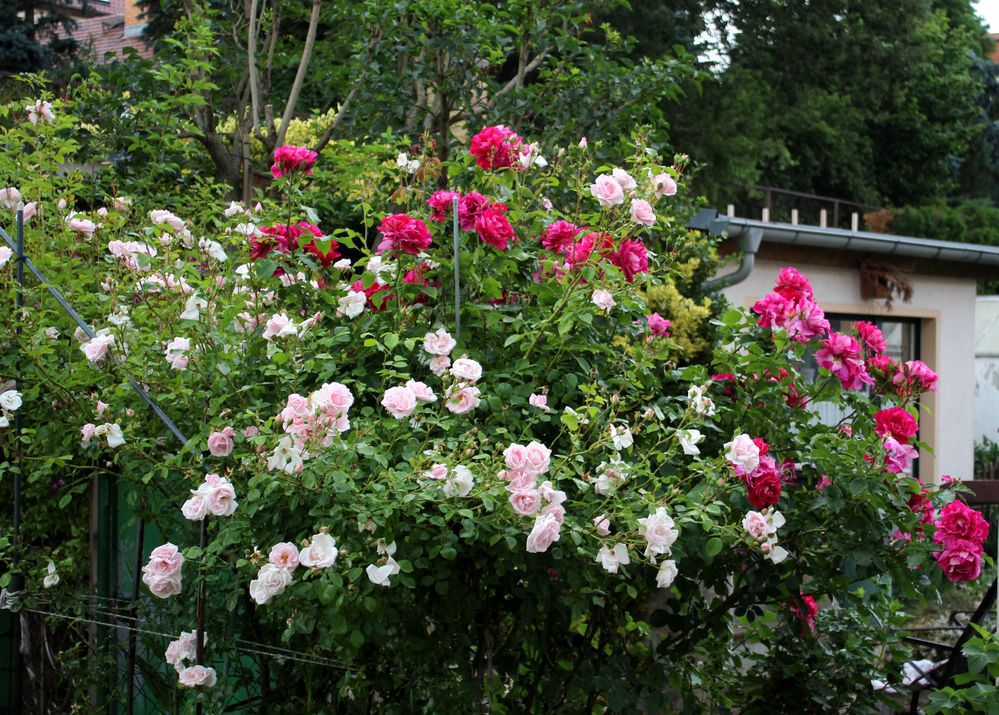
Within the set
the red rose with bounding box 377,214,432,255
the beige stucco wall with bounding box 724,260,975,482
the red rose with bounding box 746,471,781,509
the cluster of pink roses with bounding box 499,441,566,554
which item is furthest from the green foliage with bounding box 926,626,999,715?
the beige stucco wall with bounding box 724,260,975,482

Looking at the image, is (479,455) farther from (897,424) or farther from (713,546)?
(897,424)

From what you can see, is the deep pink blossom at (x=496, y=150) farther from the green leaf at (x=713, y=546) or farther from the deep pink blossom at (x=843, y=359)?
the green leaf at (x=713, y=546)

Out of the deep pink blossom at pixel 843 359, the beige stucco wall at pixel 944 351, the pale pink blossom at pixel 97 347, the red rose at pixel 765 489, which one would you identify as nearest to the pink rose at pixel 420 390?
the red rose at pixel 765 489

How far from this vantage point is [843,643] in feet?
12.0

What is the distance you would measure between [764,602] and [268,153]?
3.94 m

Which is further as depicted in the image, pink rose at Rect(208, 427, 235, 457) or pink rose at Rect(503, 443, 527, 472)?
pink rose at Rect(208, 427, 235, 457)

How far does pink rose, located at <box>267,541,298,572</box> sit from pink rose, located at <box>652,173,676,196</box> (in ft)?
4.29

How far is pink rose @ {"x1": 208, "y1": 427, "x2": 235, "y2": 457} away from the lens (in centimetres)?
276

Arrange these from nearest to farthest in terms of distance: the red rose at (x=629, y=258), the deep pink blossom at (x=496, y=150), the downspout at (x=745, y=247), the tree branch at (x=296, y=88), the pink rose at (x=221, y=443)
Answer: the pink rose at (x=221, y=443) < the red rose at (x=629, y=258) < the deep pink blossom at (x=496, y=150) < the tree branch at (x=296, y=88) < the downspout at (x=745, y=247)

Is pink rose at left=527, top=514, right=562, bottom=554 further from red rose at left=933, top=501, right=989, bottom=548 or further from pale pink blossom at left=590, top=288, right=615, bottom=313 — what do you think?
red rose at left=933, top=501, right=989, bottom=548

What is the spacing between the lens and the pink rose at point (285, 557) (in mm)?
2453

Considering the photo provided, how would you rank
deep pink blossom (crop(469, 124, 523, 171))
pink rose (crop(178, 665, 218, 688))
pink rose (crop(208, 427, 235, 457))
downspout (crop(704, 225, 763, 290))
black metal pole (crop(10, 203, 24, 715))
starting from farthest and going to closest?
downspout (crop(704, 225, 763, 290))
black metal pole (crop(10, 203, 24, 715))
deep pink blossom (crop(469, 124, 523, 171))
pink rose (crop(178, 665, 218, 688))
pink rose (crop(208, 427, 235, 457))

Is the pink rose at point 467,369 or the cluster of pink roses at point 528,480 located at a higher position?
the pink rose at point 467,369

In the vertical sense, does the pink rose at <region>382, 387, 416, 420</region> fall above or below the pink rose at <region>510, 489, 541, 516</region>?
above
